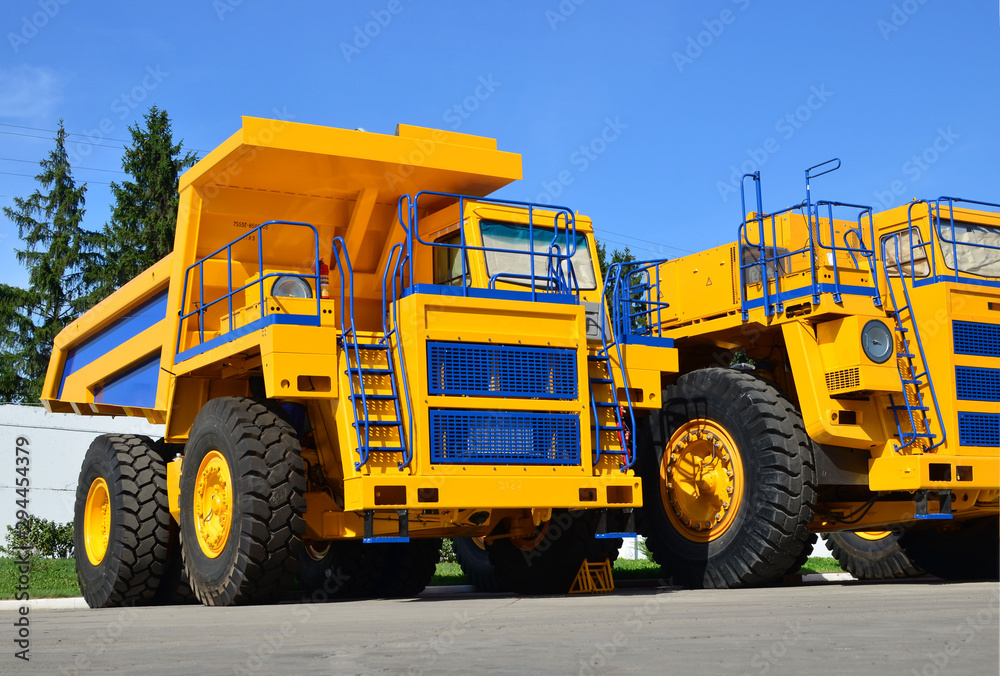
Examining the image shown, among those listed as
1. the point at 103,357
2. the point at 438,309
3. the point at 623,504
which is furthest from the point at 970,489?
the point at 103,357

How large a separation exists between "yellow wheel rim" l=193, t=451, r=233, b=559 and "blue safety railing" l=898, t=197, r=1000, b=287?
6746 millimetres

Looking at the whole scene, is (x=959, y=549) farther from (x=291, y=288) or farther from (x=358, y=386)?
(x=291, y=288)

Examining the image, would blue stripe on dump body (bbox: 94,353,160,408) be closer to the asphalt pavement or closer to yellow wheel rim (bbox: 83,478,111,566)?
yellow wheel rim (bbox: 83,478,111,566)

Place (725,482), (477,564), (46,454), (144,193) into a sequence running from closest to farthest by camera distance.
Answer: (725,482) < (477,564) < (46,454) < (144,193)

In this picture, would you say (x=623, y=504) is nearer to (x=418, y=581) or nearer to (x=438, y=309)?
(x=438, y=309)

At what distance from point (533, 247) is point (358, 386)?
2.47m

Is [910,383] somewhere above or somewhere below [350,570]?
above

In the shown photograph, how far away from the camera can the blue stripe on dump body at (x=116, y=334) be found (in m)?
11.9

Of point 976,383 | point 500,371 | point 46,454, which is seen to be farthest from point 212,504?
point 46,454

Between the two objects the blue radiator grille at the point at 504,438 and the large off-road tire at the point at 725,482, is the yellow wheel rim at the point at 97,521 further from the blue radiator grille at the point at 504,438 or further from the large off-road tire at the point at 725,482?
the large off-road tire at the point at 725,482

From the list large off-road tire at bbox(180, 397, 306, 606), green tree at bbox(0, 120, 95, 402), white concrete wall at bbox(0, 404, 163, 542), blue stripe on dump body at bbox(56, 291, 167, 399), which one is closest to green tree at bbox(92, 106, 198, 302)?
green tree at bbox(0, 120, 95, 402)

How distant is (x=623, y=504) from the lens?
9477mm

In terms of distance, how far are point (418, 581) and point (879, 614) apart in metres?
6.69

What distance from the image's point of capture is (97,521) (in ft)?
38.0
